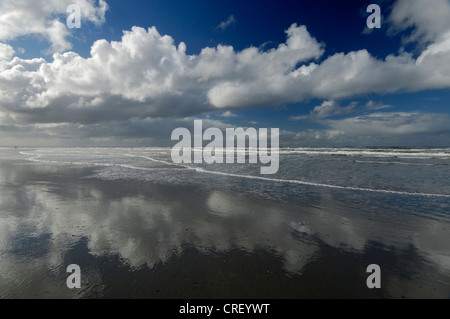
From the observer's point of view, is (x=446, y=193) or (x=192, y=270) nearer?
(x=192, y=270)

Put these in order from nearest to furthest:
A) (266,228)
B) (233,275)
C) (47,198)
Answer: (233,275)
(266,228)
(47,198)

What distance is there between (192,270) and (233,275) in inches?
37.8

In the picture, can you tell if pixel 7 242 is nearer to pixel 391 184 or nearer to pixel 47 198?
pixel 47 198

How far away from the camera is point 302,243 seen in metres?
6.62

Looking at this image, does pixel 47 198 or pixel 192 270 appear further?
pixel 47 198

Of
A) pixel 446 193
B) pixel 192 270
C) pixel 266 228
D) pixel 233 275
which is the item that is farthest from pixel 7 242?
pixel 446 193

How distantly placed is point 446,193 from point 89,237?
1903 centimetres

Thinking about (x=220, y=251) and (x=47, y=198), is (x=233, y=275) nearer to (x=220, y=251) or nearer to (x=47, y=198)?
(x=220, y=251)

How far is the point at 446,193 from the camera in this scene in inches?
532

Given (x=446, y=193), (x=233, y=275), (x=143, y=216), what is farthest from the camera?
(x=446, y=193)
